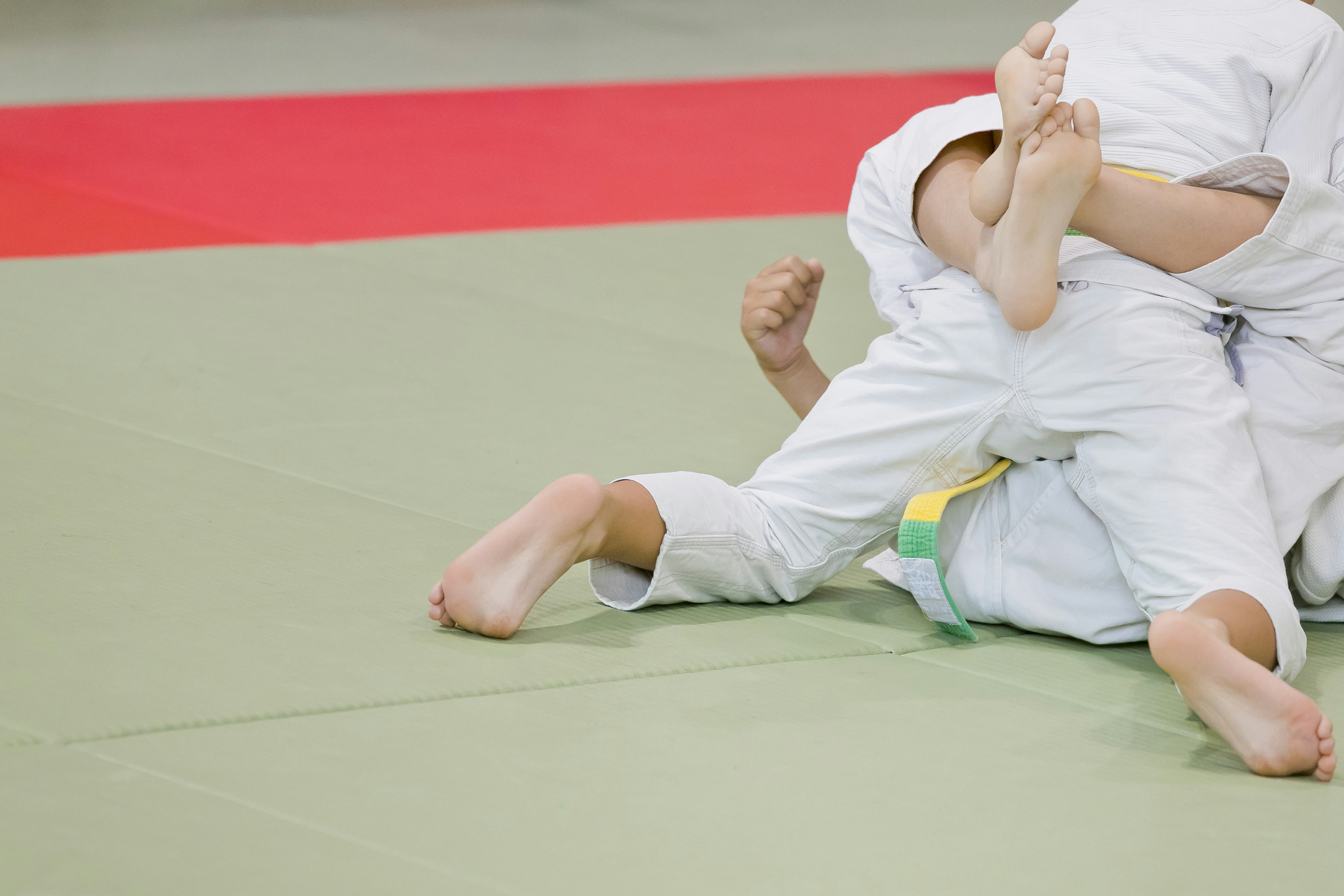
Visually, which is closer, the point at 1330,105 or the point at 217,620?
the point at 217,620

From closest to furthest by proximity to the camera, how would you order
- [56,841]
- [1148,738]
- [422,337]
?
[56,841] < [1148,738] < [422,337]

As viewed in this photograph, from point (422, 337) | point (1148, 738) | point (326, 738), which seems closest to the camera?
point (326, 738)

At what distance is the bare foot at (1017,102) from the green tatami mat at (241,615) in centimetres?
43

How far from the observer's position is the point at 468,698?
3.99ft

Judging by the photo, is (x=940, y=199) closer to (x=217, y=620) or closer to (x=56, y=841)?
(x=217, y=620)

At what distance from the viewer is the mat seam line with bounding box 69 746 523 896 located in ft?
3.08

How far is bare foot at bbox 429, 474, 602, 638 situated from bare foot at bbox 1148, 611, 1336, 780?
1.65 feet

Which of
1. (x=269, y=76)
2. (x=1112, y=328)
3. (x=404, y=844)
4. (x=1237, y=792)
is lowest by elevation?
(x=1237, y=792)

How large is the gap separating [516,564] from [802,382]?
0.54m

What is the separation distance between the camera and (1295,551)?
59.6 inches

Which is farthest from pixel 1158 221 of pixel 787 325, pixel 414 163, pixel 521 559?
pixel 414 163

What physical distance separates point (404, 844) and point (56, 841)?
0.70ft

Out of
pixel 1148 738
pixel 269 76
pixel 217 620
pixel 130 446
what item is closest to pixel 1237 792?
pixel 1148 738

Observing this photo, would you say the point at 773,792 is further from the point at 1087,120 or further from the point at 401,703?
the point at 1087,120
